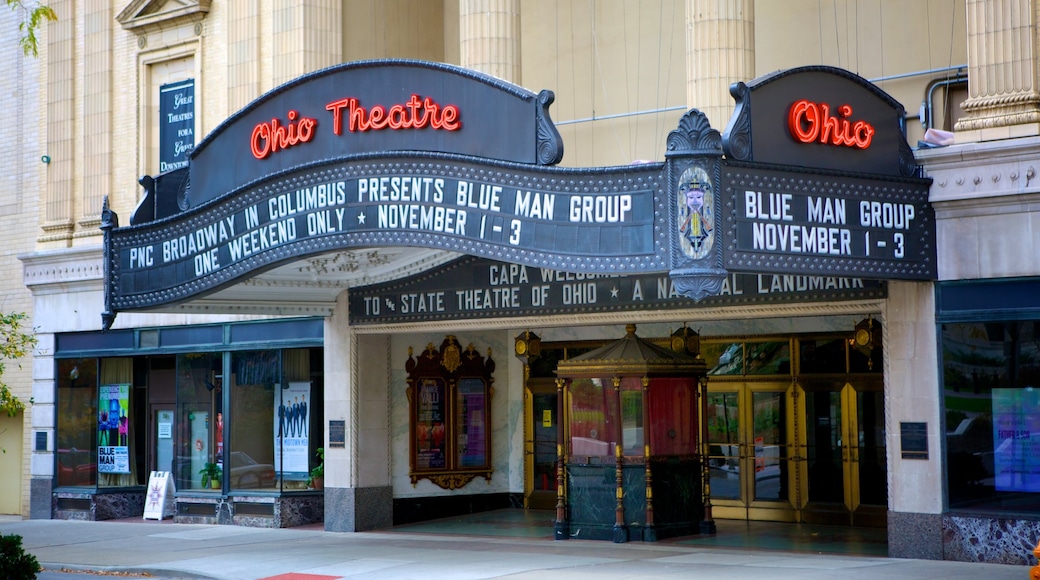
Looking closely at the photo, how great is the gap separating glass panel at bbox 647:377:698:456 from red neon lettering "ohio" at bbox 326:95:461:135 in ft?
16.9

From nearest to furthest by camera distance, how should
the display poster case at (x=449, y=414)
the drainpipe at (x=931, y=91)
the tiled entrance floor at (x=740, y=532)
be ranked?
the tiled entrance floor at (x=740, y=532) → the drainpipe at (x=931, y=91) → the display poster case at (x=449, y=414)

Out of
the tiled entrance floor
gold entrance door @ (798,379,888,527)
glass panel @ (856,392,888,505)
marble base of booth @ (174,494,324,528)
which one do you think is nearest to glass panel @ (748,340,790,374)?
gold entrance door @ (798,379,888,527)

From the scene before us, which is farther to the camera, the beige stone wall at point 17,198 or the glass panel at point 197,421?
the beige stone wall at point 17,198

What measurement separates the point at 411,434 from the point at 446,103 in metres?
8.26

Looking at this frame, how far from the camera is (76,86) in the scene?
2673 cm

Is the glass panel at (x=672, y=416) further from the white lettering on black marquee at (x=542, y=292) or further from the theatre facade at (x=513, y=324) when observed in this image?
the white lettering on black marquee at (x=542, y=292)

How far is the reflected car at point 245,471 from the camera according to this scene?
76.4 feet

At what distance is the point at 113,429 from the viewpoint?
25828 millimetres

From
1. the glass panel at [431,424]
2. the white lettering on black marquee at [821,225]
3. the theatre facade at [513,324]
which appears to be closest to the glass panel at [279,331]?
the theatre facade at [513,324]

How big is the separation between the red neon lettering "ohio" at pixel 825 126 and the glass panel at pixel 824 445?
6.11 meters

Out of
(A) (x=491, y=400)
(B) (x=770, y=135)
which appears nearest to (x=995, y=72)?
(B) (x=770, y=135)

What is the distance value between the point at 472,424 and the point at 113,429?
7982mm

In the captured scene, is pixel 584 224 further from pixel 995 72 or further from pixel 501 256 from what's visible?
pixel 995 72

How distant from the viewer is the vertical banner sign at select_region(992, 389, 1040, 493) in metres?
14.5
